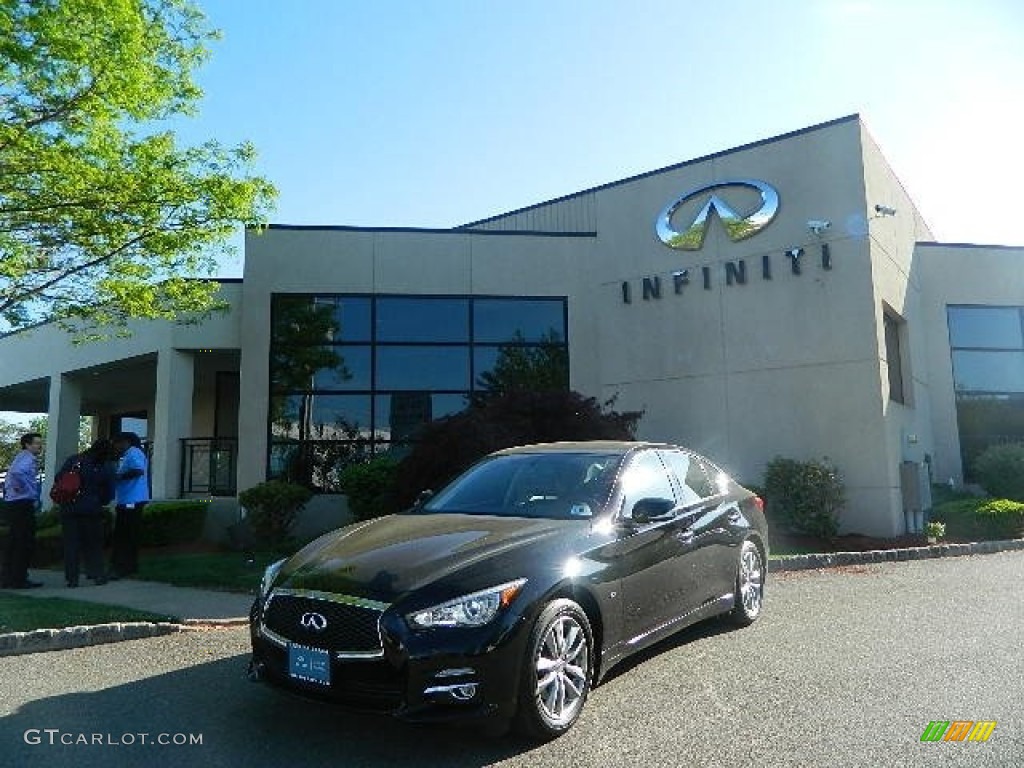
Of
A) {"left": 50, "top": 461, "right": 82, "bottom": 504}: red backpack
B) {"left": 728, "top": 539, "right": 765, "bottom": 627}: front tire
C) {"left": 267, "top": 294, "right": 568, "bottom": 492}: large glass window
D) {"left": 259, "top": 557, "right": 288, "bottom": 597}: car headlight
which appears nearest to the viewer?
{"left": 259, "top": 557, "right": 288, "bottom": 597}: car headlight

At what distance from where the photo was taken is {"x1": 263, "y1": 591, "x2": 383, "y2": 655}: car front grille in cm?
372

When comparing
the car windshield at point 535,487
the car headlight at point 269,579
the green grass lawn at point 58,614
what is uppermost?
the car windshield at point 535,487

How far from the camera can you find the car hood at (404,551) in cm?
389

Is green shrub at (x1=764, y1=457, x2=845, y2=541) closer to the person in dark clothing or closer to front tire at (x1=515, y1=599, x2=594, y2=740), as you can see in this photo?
front tire at (x1=515, y1=599, x2=594, y2=740)

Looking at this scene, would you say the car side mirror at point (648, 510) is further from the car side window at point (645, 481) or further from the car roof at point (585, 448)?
the car roof at point (585, 448)

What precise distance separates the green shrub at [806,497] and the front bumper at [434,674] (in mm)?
9942

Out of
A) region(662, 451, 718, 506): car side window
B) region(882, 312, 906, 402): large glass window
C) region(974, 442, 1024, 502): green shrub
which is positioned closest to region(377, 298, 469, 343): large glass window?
region(882, 312, 906, 402): large glass window

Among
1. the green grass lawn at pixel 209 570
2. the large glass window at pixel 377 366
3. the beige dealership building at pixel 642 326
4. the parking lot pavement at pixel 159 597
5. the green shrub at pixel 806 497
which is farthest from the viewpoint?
the large glass window at pixel 377 366

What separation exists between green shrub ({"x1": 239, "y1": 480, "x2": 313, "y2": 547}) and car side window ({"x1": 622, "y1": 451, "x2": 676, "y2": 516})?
8274 mm

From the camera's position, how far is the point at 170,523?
523 inches

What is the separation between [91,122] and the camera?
9.18 meters

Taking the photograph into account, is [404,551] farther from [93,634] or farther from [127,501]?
[127,501]

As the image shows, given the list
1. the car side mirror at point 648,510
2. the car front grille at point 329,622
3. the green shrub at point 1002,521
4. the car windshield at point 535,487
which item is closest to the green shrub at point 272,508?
the car windshield at point 535,487

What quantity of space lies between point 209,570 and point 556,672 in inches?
291
